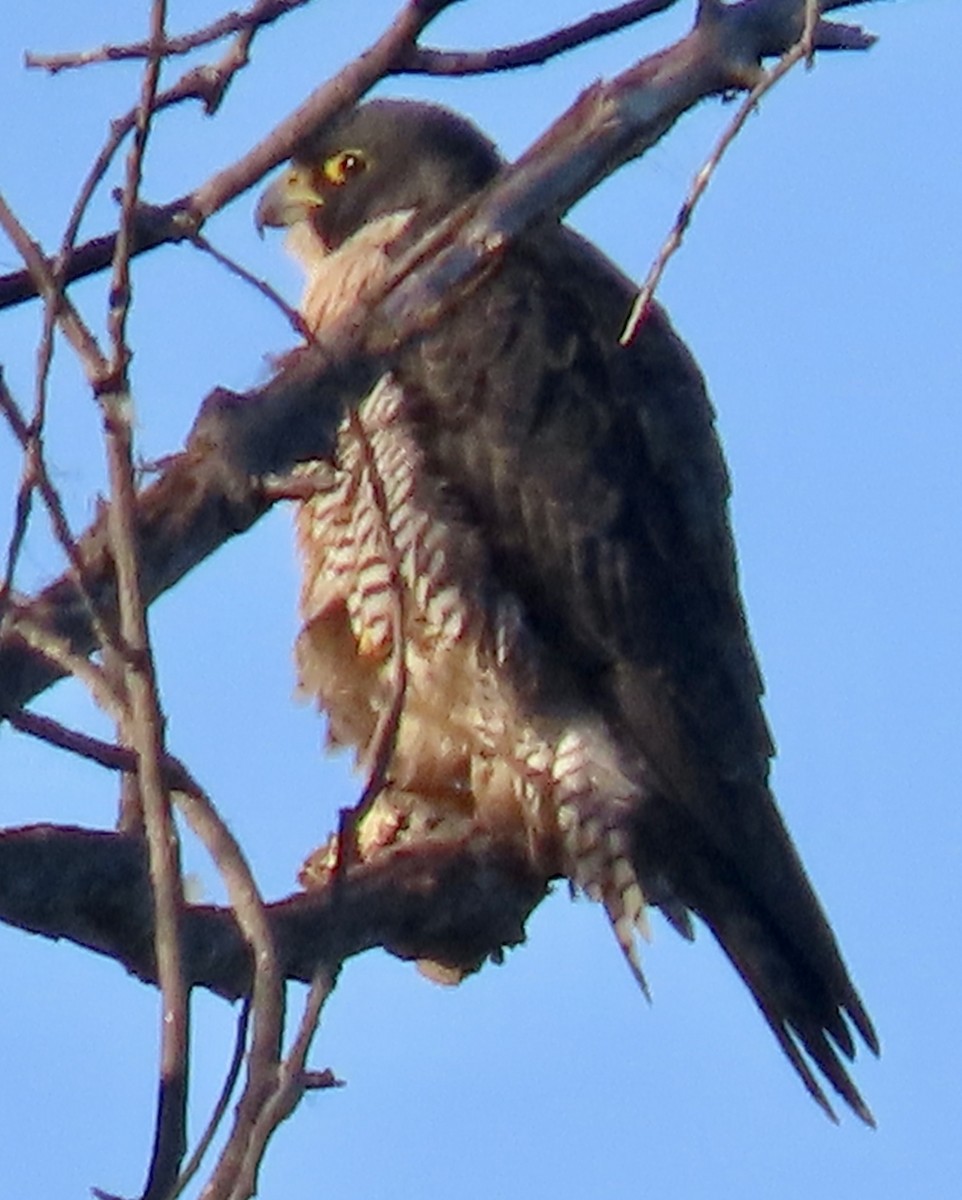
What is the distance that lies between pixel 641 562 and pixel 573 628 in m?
0.24

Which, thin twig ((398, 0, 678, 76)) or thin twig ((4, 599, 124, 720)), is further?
thin twig ((398, 0, 678, 76))

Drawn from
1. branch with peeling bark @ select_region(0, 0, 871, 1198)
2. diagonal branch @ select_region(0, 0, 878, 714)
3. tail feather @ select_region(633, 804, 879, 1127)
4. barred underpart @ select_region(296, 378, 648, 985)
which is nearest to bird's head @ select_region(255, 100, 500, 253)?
→ barred underpart @ select_region(296, 378, 648, 985)

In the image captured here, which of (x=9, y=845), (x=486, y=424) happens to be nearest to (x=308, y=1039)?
(x=9, y=845)

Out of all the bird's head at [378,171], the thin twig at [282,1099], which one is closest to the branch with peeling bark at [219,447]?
the thin twig at [282,1099]

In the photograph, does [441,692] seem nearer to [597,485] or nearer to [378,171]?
[597,485]

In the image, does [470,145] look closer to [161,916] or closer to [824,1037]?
[824,1037]

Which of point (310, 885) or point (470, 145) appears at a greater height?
point (470, 145)

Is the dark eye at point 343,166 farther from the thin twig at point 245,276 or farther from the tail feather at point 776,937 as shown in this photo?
the thin twig at point 245,276

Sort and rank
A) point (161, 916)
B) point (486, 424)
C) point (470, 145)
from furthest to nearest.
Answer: point (470, 145)
point (486, 424)
point (161, 916)

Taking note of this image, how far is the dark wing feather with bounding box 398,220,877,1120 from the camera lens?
5387mm

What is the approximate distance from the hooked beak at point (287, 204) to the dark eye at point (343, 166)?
0.05 meters

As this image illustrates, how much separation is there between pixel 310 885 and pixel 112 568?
2424 mm

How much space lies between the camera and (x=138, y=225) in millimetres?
2818

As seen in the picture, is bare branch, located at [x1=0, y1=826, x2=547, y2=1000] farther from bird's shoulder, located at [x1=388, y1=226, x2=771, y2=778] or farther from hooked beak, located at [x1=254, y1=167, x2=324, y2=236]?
hooked beak, located at [x1=254, y1=167, x2=324, y2=236]
